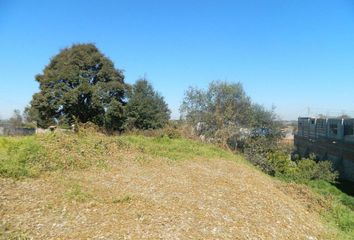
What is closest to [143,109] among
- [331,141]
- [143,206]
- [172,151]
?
[331,141]

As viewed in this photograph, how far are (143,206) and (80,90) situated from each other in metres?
23.0

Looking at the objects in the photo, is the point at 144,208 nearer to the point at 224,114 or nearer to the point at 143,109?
the point at 224,114

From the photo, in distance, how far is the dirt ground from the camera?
651cm

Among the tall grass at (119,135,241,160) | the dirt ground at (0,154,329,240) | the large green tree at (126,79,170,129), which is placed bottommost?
the dirt ground at (0,154,329,240)

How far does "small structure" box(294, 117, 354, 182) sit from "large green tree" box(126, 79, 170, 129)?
13389mm

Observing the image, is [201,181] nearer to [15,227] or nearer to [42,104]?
[15,227]

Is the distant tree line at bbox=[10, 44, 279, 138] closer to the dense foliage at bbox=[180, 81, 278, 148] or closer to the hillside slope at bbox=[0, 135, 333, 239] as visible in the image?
the dense foliage at bbox=[180, 81, 278, 148]

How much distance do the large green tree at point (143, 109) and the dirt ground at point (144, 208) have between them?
21563 mm

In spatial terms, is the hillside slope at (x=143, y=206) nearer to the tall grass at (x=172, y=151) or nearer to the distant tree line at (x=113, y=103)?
the tall grass at (x=172, y=151)

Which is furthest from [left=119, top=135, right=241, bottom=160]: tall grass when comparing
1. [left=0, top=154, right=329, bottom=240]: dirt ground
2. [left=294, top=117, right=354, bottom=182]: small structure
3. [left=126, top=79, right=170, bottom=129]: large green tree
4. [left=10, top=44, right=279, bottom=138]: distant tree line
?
[left=294, top=117, right=354, bottom=182]: small structure

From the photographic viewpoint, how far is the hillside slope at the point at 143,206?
6.55 m

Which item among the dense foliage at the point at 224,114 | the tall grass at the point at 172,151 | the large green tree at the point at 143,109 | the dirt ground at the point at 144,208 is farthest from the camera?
the large green tree at the point at 143,109

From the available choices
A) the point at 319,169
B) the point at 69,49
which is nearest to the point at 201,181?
the point at 319,169

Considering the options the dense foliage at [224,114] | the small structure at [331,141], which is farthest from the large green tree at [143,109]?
the small structure at [331,141]
